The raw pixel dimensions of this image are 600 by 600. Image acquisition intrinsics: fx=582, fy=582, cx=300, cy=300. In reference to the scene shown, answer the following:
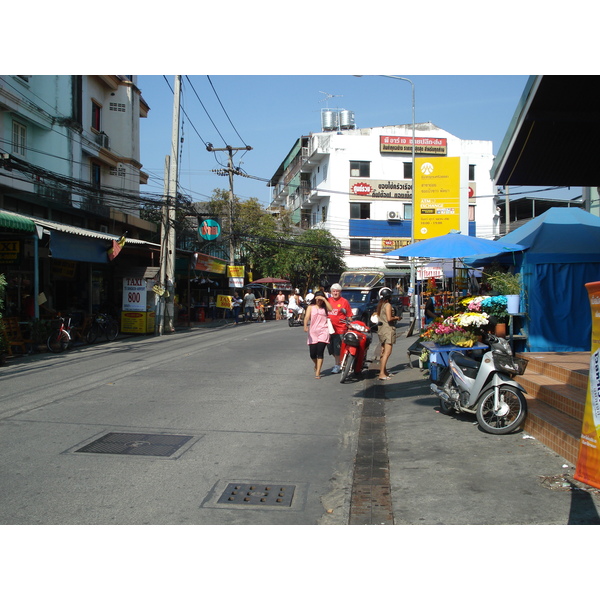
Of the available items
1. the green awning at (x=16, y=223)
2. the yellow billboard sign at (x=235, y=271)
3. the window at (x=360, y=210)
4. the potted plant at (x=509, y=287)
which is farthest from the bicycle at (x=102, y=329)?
the window at (x=360, y=210)

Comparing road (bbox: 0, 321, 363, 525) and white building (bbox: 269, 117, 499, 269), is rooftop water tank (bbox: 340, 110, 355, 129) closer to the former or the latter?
white building (bbox: 269, 117, 499, 269)

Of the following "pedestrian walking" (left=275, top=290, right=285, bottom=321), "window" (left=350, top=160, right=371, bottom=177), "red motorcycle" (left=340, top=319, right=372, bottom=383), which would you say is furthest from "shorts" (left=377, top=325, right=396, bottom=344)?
"window" (left=350, top=160, right=371, bottom=177)

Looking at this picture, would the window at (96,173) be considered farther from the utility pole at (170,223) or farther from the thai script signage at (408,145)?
the thai script signage at (408,145)

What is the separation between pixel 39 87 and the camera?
22953 mm

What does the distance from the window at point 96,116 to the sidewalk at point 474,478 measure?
81.9 ft

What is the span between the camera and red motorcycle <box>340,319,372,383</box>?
11.0 metres

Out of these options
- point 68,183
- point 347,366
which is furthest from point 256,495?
point 68,183

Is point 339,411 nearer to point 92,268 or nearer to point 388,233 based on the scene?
point 92,268

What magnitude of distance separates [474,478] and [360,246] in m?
44.6

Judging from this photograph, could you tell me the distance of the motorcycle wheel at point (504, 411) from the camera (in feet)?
22.1

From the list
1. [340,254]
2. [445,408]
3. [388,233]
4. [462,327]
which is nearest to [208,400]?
[445,408]

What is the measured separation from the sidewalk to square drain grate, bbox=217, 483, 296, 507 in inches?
36.7

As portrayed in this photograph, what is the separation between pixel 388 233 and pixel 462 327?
134ft

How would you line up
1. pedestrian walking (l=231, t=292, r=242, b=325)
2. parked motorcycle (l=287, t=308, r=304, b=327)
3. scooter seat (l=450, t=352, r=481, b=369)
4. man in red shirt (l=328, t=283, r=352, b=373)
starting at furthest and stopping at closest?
1. pedestrian walking (l=231, t=292, r=242, b=325)
2. parked motorcycle (l=287, t=308, r=304, b=327)
3. man in red shirt (l=328, t=283, r=352, b=373)
4. scooter seat (l=450, t=352, r=481, b=369)
